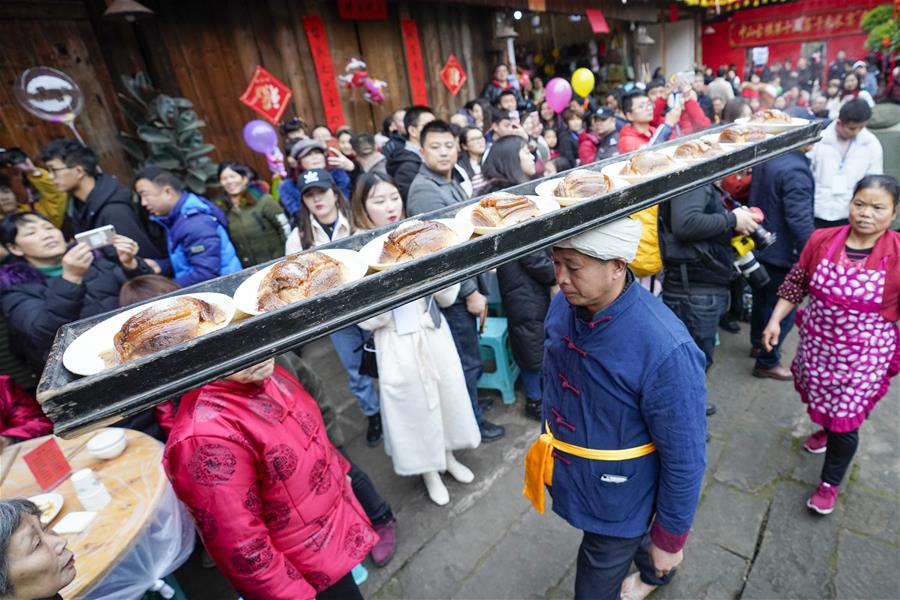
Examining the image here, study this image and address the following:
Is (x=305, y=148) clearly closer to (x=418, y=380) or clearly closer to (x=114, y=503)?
(x=418, y=380)

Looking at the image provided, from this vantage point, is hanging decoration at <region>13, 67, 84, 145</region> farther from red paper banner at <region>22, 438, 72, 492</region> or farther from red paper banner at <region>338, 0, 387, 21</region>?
red paper banner at <region>338, 0, 387, 21</region>

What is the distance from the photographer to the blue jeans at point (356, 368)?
379cm

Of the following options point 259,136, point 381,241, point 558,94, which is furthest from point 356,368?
point 558,94

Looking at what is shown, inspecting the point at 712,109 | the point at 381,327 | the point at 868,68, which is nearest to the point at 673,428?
the point at 381,327

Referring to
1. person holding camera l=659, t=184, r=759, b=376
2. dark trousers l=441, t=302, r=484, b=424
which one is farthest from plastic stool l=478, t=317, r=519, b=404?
person holding camera l=659, t=184, r=759, b=376

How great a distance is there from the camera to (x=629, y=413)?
1803 millimetres

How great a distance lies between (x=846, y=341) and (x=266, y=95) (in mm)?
6613

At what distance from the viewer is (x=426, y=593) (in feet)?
8.99

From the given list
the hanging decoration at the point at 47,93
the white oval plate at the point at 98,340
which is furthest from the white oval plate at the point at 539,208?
the hanging decoration at the point at 47,93

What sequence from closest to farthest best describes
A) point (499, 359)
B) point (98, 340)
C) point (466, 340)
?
1. point (98, 340)
2. point (466, 340)
3. point (499, 359)

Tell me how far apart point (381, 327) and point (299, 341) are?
1.81 metres

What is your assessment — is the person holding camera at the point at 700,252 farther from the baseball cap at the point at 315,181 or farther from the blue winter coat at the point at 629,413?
the baseball cap at the point at 315,181

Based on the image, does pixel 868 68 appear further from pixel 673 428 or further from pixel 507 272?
pixel 673 428

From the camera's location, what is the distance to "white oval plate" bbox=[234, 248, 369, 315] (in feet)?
4.35
